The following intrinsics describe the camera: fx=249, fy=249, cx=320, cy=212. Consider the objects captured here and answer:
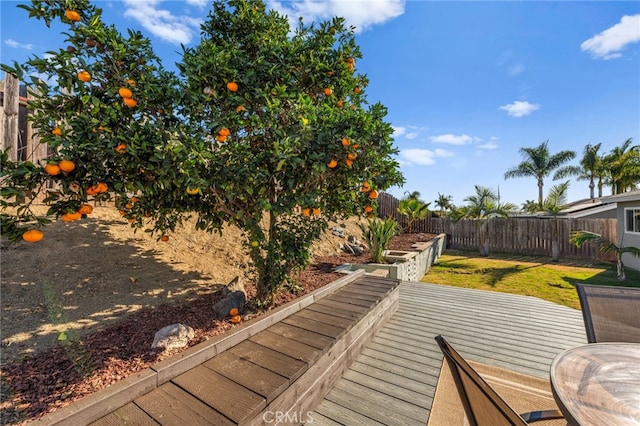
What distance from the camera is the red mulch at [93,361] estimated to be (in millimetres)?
1689

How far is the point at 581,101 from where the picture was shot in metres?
10.5

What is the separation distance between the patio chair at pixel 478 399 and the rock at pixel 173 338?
2.25m

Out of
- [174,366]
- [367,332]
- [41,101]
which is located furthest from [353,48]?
A: [174,366]

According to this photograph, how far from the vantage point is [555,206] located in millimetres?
9953

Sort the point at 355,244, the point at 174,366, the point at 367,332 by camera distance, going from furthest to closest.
→ 1. the point at 355,244
2. the point at 367,332
3. the point at 174,366

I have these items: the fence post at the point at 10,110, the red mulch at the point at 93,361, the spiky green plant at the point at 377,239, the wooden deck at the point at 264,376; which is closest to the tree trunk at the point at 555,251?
the spiky green plant at the point at 377,239

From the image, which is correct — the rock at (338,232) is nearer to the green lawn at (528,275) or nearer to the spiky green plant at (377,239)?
the spiky green plant at (377,239)

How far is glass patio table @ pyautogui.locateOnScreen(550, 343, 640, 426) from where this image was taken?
117 centimetres

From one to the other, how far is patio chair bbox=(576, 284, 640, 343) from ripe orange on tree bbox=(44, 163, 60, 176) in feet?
13.8

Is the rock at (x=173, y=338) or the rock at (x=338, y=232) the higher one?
the rock at (x=338, y=232)

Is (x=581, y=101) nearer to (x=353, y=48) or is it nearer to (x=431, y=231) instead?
(x=431, y=231)

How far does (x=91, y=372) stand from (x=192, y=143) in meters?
1.98

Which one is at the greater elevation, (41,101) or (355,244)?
(41,101)

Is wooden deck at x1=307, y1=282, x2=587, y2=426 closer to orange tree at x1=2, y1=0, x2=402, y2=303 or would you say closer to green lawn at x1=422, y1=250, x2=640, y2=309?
orange tree at x1=2, y1=0, x2=402, y2=303
